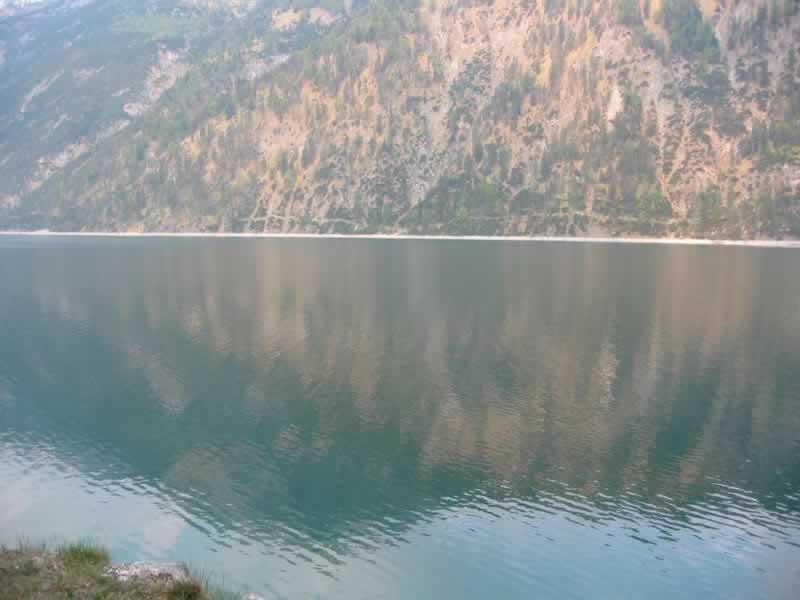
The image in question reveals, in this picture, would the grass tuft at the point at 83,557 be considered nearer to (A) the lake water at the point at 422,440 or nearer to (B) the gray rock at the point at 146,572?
(B) the gray rock at the point at 146,572

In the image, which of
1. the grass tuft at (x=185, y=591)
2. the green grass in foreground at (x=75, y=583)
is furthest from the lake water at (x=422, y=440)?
the green grass in foreground at (x=75, y=583)

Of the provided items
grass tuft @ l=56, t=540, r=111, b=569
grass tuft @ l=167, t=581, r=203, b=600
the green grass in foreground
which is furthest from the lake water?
the green grass in foreground

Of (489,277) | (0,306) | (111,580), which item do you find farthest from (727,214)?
(111,580)

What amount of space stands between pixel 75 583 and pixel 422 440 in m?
21.0

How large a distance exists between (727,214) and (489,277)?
97904mm

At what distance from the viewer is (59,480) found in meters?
32.9

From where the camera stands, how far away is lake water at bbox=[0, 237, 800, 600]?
25656 millimetres

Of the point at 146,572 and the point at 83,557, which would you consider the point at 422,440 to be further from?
the point at 83,557

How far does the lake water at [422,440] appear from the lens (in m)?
25.7

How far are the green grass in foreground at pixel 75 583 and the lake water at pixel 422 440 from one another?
5110 mm

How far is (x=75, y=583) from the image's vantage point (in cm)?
1856

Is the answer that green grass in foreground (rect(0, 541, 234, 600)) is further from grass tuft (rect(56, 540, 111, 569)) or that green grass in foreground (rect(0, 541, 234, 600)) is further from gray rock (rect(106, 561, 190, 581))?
gray rock (rect(106, 561, 190, 581))

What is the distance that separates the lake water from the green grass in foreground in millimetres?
5110

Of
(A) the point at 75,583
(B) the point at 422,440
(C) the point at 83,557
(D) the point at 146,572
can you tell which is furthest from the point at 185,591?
(B) the point at 422,440
